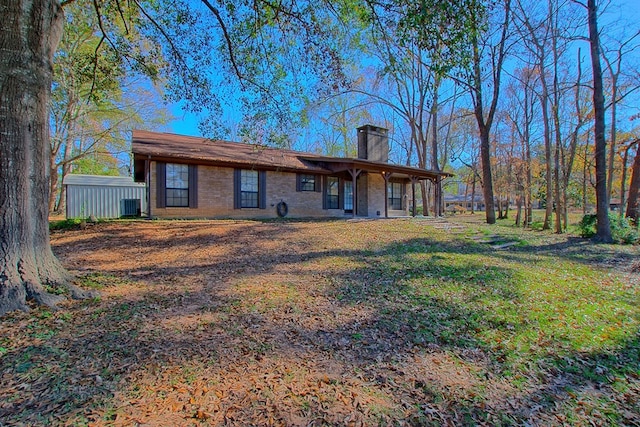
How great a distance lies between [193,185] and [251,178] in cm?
250

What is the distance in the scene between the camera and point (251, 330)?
3.34 meters

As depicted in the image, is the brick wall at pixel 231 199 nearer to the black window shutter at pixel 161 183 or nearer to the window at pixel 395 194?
the black window shutter at pixel 161 183

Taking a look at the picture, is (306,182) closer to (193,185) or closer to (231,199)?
(231,199)

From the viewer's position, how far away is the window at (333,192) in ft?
53.2

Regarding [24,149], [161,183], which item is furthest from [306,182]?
[24,149]

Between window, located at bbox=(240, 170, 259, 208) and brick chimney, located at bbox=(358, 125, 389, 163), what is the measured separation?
263 inches

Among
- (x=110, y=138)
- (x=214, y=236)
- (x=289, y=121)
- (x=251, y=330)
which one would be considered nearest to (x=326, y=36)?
(x=289, y=121)

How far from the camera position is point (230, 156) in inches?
524

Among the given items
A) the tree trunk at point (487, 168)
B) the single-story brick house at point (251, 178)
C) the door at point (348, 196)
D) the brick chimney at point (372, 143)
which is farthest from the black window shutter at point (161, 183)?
the tree trunk at point (487, 168)

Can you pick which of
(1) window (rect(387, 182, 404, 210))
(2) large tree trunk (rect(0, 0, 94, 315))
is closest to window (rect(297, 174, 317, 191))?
(1) window (rect(387, 182, 404, 210))

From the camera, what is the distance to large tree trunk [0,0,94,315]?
10.8 ft

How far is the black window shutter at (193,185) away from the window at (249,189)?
1.88 m

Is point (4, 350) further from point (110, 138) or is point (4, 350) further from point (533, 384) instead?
point (110, 138)

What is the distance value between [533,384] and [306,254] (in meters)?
4.89
